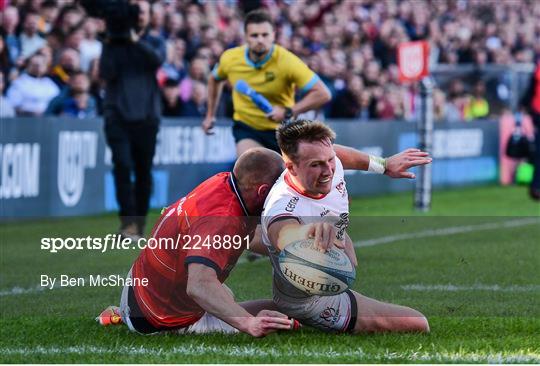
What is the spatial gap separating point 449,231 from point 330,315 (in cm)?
669

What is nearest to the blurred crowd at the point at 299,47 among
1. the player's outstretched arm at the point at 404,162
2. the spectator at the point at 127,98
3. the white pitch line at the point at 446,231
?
the spectator at the point at 127,98

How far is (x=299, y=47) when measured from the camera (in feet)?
66.7

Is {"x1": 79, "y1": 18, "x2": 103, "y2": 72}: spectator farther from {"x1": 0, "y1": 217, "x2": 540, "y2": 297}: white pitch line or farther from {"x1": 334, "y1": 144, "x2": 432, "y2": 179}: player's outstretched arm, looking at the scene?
{"x1": 334, "y1": 144, "x2": 432, "y2": 179}: player's outstretched arm

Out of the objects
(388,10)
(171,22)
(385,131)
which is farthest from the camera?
(388,10)

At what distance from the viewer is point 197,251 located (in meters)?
6.30

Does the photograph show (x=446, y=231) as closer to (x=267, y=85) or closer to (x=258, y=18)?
(x=267, y=85)

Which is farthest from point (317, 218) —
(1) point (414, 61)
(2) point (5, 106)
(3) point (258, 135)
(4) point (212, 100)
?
(1) point (414, 61)

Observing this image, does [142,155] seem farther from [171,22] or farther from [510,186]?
[510,186]

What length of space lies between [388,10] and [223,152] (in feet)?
35.1

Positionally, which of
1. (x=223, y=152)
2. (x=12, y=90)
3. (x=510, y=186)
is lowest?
(x=510, y=186)

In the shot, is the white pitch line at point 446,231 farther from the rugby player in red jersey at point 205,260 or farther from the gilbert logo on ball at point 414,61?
the rugby player in red jersey at point 205,260

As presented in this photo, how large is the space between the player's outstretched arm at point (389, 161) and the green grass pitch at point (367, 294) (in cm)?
85

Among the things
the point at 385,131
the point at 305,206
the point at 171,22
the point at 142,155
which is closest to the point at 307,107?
the point at 142,155

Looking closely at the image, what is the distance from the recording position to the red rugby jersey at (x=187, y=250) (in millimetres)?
6328
